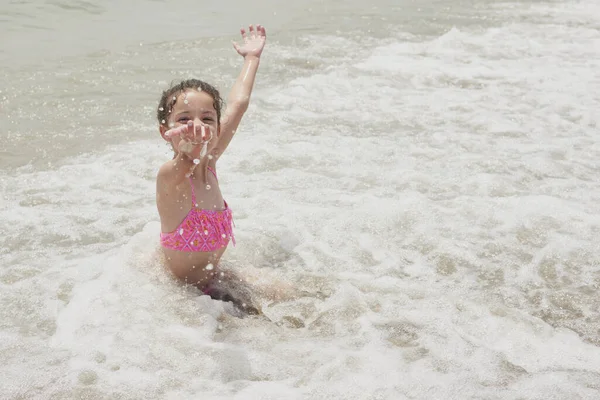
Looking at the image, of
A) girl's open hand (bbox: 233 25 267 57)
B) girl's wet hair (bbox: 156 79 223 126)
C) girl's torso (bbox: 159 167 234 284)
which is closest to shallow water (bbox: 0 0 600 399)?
girl's torso (bbox: 159 167 234 284)

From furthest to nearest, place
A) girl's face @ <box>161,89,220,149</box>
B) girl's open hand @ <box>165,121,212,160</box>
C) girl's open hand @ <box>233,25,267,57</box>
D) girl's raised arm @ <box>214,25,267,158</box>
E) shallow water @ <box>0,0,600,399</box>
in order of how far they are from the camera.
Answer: girl's open hand @ <box>233,25,267,57</box>, girl's raised arm @ <box>214,25,267,158</box>, girl's face @ <box>161,89,220,149</box>, shallow water @ <box>0,0,600,399</box>, girl's open hand @ <box>165,121,212,160</box>

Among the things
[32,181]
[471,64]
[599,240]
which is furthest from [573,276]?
[471,64]

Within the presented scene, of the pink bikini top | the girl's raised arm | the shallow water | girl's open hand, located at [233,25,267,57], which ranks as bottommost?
the shallow water

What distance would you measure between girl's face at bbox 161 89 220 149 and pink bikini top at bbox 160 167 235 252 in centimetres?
33

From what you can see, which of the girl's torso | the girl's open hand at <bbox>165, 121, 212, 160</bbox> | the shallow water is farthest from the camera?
the girl's torso

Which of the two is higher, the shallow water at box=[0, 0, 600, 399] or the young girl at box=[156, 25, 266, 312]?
the young girl at box=[156, 25, 266, 312]

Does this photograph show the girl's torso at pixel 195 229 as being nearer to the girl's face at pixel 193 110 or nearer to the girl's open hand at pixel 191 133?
the girl's face at pixel 193 110

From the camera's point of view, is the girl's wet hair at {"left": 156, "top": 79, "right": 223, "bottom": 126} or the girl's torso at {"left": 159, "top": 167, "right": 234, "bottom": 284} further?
the girl's torso at {"left": 159, "top": 167, "right": 234, "bottom": 284}

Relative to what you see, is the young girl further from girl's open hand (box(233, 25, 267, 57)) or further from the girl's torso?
girl's open hand (box(233, 25, 267, 57))

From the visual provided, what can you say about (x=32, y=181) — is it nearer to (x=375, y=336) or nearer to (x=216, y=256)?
(x=216, y=256)

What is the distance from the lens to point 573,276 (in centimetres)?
370

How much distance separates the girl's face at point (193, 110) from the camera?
129 inches

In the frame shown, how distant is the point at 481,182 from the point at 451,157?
56 centimetres

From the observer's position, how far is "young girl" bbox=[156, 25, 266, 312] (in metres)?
3.28
